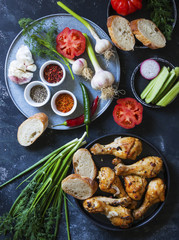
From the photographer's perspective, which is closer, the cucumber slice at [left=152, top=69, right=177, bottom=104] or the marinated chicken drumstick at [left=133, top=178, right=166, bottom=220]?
the marinated chicken drumstick at [left=133, top=178, right=166, bottom=220]

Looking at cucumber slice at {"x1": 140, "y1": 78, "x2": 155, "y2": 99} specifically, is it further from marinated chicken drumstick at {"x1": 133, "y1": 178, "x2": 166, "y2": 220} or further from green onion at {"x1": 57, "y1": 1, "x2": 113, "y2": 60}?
marinated chicken drumstick at {"x1": 133, "y1": 178, "x2": 166, "y2": 220}

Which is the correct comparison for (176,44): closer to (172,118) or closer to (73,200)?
(172,118)

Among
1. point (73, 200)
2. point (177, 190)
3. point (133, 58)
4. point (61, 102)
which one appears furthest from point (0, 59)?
point (177, 190)

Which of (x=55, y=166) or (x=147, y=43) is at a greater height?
(x=147, y=43)

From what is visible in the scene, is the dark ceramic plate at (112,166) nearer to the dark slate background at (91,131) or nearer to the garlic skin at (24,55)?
the dark slate background at (91,131)

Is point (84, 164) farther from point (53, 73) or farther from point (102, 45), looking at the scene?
point (102, 45)

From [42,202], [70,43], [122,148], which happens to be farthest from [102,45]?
[42,202]

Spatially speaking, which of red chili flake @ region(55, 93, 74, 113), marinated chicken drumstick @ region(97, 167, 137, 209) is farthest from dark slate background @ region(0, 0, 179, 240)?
marinated chicken drumstick @ region(97, 167, 137, 209)

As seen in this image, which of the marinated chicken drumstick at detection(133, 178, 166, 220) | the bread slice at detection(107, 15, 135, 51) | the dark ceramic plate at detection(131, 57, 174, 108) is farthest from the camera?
the dark ceramic plate at detection(131, 57, 174, 108)
